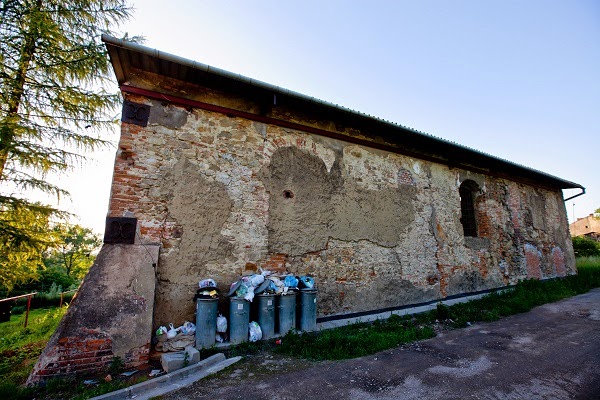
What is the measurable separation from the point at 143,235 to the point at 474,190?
369 inches

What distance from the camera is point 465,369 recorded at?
3295 mm

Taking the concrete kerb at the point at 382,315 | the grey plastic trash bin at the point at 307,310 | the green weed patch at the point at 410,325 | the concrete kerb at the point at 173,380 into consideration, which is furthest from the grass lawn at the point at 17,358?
the concrete kerb at the point at 382,315

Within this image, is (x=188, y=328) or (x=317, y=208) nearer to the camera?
(x=188, y=328)

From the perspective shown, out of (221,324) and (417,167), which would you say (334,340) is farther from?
(417,167)

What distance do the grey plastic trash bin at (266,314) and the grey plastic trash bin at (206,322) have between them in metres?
0.67

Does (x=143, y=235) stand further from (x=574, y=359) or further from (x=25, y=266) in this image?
(x=574, y=359)

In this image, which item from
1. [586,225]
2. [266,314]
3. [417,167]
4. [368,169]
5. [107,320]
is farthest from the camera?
[586,225]

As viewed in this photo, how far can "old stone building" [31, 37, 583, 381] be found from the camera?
3.76 m

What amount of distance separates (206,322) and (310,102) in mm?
4280

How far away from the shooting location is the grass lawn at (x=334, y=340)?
9.64 feet

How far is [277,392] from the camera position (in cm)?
280

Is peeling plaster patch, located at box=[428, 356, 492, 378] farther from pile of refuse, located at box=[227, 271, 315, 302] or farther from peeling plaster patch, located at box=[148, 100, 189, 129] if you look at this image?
peeling plaster patch, located at box=[148, 100, 189, 129]

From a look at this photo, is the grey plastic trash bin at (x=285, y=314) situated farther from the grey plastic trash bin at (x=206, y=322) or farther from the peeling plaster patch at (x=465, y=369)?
the peeling plaster patch at (x=465, y=369)

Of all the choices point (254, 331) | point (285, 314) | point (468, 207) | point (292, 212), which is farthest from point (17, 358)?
point (468, 207)
